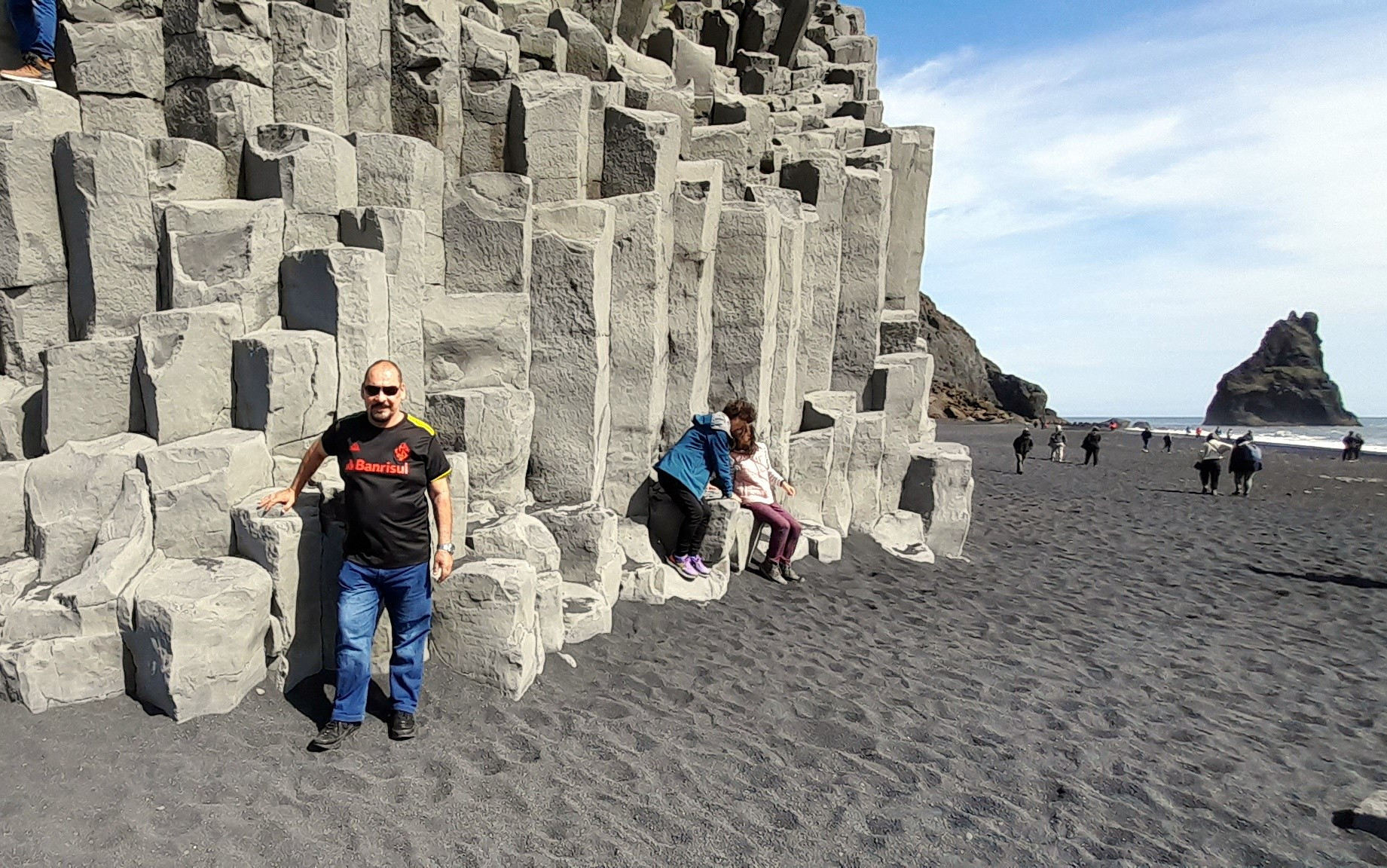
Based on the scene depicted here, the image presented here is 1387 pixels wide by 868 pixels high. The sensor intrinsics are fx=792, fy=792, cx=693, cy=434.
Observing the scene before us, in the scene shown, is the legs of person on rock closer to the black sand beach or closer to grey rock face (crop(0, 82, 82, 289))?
the black sand beach

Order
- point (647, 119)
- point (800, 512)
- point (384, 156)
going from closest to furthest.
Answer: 1. point (384, 156)
2. point (647, 119)
3. point (800, 512)

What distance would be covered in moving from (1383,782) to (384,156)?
6820mm

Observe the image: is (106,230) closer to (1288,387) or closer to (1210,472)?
(1210,472)

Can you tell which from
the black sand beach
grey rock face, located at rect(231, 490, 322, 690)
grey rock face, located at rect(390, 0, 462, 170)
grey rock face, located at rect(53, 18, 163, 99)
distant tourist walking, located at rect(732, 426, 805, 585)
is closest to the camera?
the black sand beach

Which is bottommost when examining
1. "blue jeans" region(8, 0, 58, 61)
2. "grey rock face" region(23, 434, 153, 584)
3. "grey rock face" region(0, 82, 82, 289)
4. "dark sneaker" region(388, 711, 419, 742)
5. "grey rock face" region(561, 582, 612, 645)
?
"dark sneaker" region(388, 711, 419, 742)

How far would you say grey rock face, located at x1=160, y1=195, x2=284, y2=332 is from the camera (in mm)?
4363

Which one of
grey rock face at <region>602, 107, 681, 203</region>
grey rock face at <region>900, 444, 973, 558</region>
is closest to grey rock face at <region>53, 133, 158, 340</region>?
grey rock face at <region>602, 107, 681, 203</region>

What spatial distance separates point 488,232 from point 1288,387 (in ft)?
276

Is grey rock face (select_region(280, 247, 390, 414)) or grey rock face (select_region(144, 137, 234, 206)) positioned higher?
grey rock face (select_region(144, 137, 234, 206))

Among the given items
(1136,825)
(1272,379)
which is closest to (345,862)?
(1136,825)

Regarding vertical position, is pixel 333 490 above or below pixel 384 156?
below

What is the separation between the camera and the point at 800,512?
770cm

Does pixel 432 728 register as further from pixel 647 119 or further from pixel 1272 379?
pixel 1272 379

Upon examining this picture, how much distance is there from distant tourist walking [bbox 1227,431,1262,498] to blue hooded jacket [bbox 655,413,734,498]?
14420 millimetres
